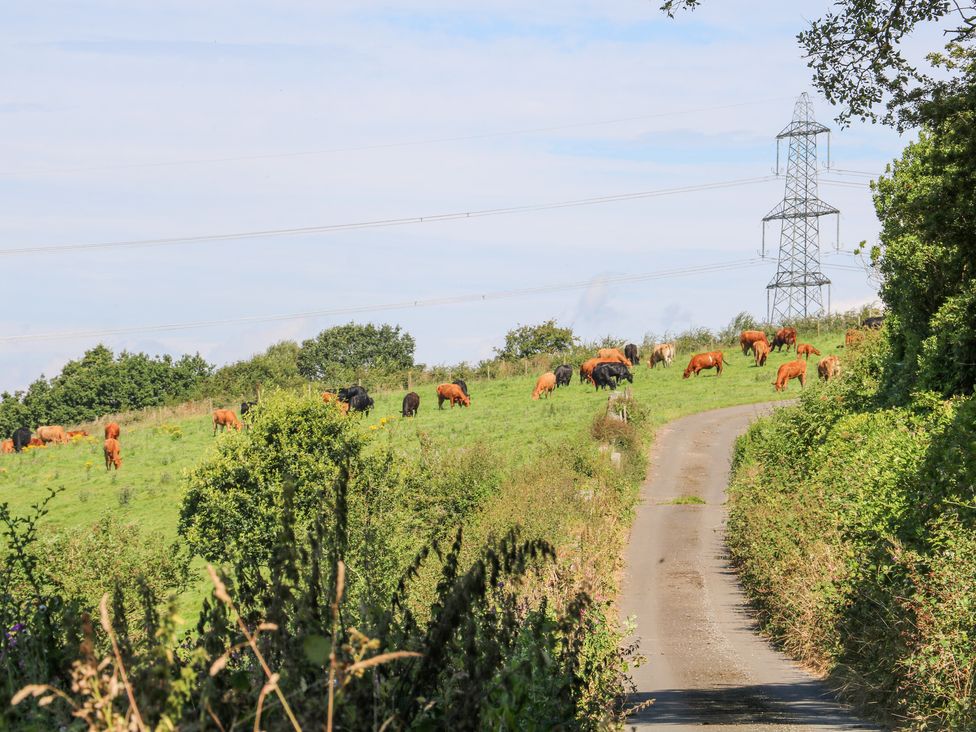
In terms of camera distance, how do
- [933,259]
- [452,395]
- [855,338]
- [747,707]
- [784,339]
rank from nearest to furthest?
[747,707]
[933,259]
[855,338]
[452,395]
[784,339]

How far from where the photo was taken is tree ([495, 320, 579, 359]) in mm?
105244

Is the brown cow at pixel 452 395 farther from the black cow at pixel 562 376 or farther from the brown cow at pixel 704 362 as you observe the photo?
the brown cow at pixel 704 362

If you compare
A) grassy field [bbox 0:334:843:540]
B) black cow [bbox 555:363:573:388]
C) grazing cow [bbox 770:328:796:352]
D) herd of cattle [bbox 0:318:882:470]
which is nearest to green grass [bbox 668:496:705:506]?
grassy field [bbox 0:334:843:540]

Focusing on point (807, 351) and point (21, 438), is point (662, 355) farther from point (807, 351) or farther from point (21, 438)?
point (21, 438)

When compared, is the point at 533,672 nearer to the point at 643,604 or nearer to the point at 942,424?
the point at 942,424

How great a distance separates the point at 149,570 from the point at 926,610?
2415 centimetres

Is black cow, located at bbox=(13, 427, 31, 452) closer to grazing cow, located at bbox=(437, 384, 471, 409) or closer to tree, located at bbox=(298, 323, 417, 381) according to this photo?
grazing cow, located at bbox=(437, 384, 471, 409)

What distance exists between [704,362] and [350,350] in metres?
81.4

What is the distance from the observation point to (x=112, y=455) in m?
54.6

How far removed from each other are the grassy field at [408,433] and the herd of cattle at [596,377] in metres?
0.71

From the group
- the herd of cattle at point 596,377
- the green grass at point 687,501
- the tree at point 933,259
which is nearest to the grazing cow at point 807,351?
the herd of cattle at point 596,377

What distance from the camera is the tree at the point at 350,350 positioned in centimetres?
14112

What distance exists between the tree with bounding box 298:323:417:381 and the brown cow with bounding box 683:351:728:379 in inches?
2920

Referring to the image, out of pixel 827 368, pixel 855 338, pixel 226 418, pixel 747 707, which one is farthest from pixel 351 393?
pixel 747 707
